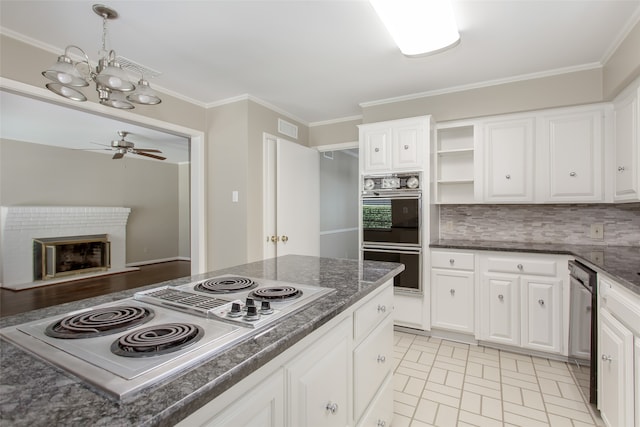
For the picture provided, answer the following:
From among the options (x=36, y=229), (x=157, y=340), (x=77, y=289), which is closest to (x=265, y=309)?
(x=157, y=340)

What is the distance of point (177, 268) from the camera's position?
712cm

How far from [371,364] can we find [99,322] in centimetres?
115

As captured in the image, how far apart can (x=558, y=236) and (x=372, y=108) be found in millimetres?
2242

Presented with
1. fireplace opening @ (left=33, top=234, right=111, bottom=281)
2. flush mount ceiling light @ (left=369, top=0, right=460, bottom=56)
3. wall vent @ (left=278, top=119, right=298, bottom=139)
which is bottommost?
fireplace opening @ (left=33, top=234, right=111, bottom=281)

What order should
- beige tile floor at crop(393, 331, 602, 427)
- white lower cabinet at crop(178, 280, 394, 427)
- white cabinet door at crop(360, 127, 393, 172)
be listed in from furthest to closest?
white cabinet door at crop(360, 127, 393, 172)
beige tile floor at crop(393, 331, 602, 427)
white lower cabinet at crop(178, 280, 394, 427)

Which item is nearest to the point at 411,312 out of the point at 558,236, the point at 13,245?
the point at 558,236

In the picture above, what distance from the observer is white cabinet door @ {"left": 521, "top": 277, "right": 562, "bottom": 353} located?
2.46 m

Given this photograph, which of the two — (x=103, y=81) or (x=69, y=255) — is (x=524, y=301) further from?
(x=69, y=255)

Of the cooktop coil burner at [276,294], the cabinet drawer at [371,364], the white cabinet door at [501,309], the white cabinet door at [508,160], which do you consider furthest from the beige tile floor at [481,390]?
the white cabinet door at [508,160]

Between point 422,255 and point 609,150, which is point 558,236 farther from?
point 422,255

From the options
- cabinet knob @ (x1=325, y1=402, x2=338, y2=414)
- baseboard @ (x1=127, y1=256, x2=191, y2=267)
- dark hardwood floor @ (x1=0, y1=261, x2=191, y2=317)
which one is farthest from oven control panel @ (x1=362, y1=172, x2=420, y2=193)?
baseboard @ (x1=127, y1=256, x2=191, y2=267)

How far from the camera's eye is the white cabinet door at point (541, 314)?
2459mm

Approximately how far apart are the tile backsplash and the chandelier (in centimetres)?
300

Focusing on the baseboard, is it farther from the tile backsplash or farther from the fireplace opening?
the tile backsplash
